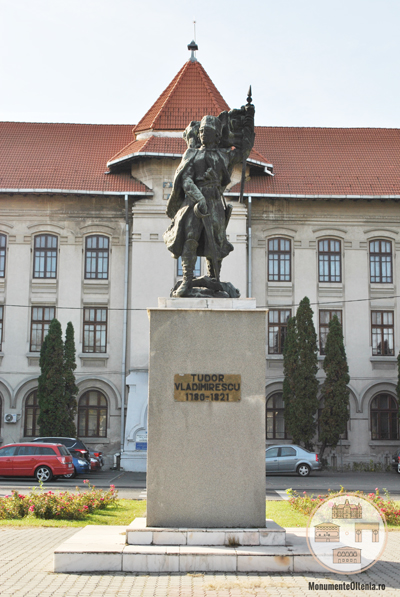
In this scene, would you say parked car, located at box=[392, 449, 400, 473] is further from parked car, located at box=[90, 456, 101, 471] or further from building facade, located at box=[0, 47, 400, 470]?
parked car, located at box=[90, 456, 101, 471]

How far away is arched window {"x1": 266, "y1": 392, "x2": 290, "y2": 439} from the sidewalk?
22.6 meters

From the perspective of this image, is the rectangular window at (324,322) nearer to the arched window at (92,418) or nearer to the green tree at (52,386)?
the arched window at (92,418)

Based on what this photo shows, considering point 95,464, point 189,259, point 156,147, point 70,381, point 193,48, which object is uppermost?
point 193,48

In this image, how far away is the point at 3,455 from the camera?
23.2 meters

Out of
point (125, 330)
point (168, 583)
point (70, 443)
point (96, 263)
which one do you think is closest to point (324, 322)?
point (125, 330)

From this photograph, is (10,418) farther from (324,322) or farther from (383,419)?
(383,419)

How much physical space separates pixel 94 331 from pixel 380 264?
13.4 meters

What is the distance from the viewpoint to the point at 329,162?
33750 millimetres

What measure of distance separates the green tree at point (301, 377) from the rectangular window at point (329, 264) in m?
2.16

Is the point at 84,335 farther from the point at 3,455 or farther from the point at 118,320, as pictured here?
the point at 3,455

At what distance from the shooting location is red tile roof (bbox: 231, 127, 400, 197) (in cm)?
3156

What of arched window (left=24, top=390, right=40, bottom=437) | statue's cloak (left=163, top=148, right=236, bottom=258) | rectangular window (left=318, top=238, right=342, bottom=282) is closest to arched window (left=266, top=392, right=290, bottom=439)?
rectangular window (left=318, top=238, right=342, bottom=282)
